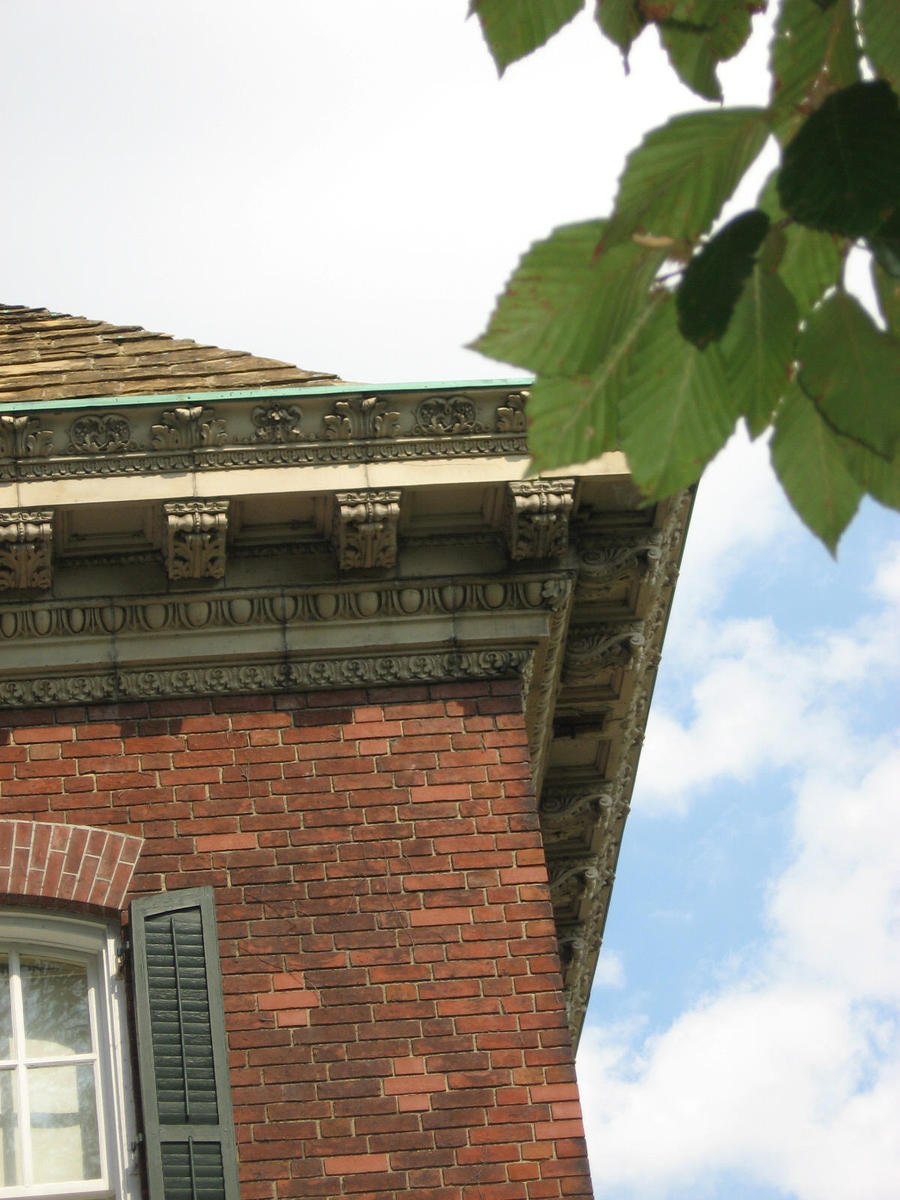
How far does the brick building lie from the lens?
24.9 ft

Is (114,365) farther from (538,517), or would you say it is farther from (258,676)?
(538,517)

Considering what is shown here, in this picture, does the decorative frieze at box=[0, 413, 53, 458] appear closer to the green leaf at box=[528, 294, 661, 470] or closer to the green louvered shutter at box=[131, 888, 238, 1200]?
the green louvered shutter at box=[131, 888, 238, 1200]

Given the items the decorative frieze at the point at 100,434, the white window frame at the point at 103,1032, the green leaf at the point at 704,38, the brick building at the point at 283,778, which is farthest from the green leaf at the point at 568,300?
the decorative frieze at the point at 100,434

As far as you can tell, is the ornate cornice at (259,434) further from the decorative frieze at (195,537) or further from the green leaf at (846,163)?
the green leaf at (846,163)

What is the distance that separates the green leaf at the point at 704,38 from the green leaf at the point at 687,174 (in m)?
0.35

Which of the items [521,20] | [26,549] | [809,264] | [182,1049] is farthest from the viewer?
[26,549]

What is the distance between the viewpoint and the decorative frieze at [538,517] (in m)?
8.67

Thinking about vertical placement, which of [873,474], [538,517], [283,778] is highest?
[538,517]

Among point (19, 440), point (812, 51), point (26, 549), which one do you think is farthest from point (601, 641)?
point (812, 51)

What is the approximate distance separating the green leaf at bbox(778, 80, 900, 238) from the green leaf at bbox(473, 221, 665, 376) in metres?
0.18

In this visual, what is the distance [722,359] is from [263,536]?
6.84 metres

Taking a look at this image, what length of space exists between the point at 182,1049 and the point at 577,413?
19.5 ft

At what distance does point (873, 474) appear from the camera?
225cm

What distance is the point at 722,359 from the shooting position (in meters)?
2.14
